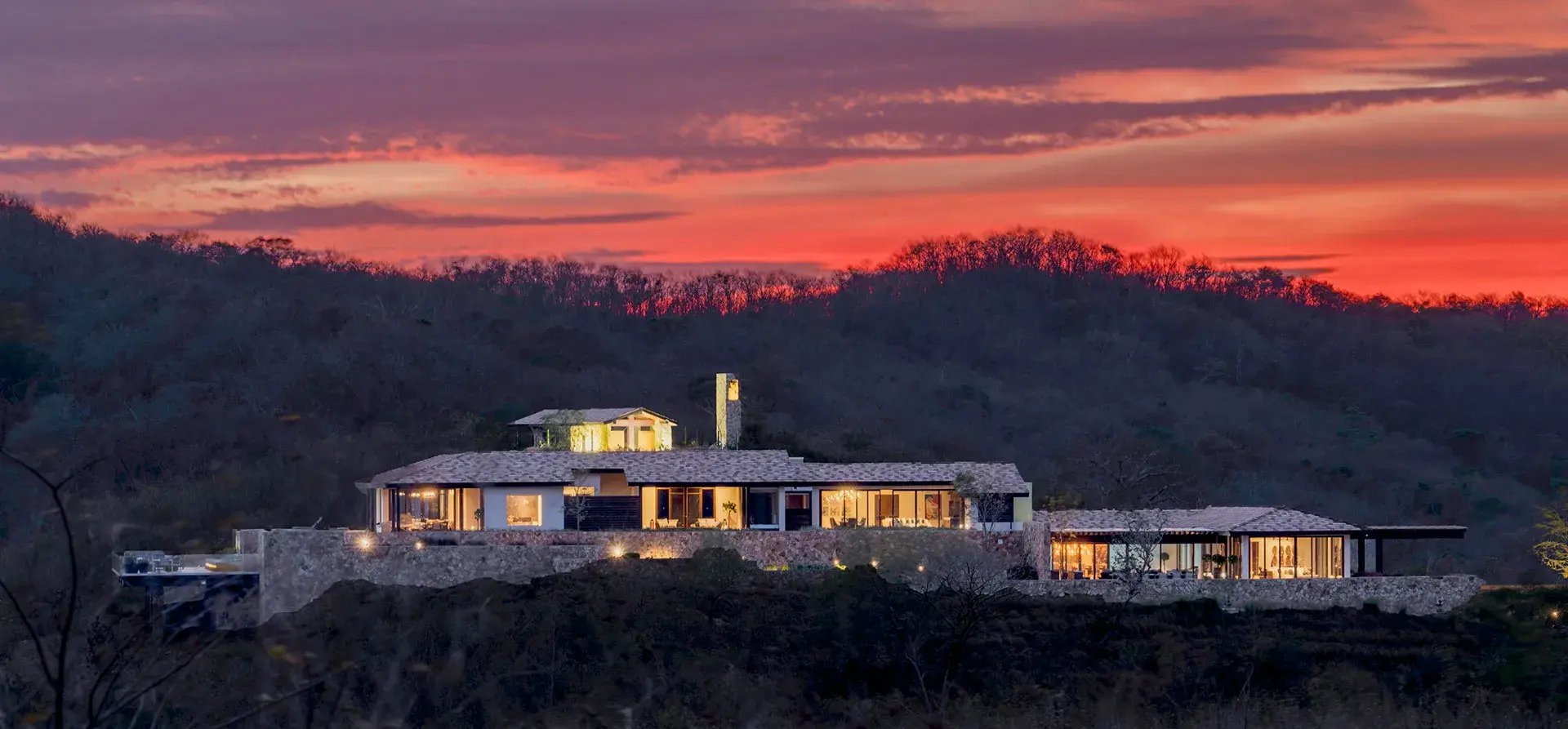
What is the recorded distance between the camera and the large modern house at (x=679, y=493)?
171 ft

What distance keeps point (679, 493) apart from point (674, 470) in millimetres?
804

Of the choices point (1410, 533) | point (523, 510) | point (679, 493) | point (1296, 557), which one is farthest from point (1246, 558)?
point (523, 510)

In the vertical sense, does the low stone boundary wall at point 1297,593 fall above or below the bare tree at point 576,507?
below

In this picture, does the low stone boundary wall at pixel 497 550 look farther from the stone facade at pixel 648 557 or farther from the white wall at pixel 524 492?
the white wall at pixel 524 492

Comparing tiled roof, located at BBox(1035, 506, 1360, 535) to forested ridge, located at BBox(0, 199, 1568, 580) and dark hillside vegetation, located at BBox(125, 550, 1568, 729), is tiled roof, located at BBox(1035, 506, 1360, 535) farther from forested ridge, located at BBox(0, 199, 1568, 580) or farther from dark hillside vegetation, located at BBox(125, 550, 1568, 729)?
forested ridge, located at BBox(0, 199, 1568, 580)

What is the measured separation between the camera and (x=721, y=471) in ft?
178

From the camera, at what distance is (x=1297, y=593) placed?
158ft

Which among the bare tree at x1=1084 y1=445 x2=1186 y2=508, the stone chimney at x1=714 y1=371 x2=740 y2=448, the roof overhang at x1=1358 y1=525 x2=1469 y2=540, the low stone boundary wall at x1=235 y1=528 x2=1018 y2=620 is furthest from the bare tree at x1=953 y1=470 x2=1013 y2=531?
the stone chimney at x1=714 y1=371 x2=740 y2=448

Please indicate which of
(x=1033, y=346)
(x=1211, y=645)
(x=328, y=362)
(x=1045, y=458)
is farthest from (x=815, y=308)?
(x=1211, y=645)

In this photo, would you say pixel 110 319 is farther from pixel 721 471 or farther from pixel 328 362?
pixel 721 471

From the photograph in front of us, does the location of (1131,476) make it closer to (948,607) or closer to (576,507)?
(948,607)

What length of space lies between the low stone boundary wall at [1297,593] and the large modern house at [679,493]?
5.19 metres

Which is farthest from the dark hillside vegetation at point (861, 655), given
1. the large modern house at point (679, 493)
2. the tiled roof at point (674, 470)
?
the tiled roof at point (674, 470)

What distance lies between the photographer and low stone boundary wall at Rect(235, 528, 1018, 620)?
46.7m
